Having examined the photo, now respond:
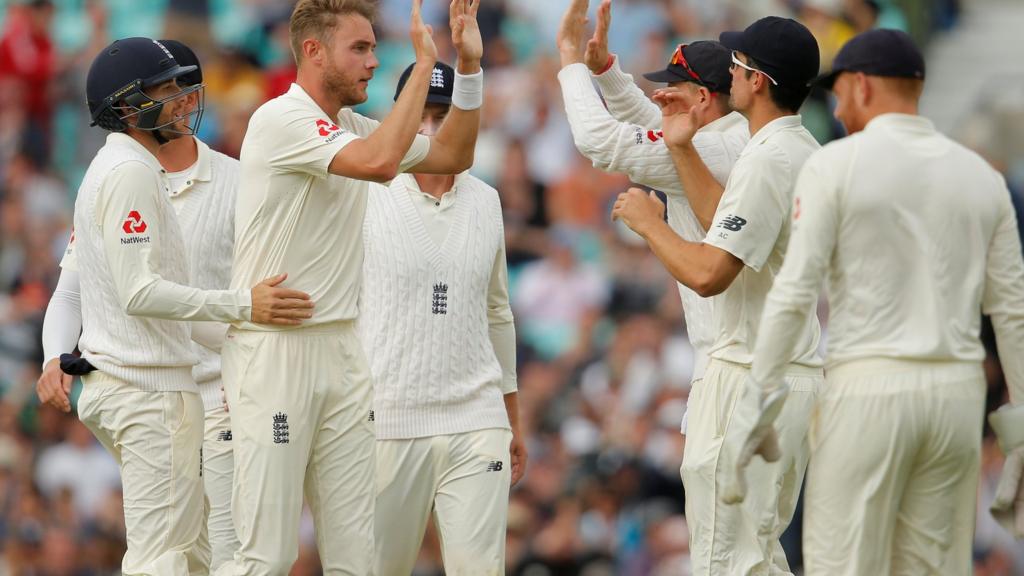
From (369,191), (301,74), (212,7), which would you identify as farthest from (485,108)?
(301,74)

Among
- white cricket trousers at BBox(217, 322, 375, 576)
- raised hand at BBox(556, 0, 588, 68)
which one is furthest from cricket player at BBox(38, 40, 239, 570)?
raised hand at BBox(556, 0, 588, 68)

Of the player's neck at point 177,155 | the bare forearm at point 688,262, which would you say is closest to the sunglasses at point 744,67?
the bare forearm at point 688,262

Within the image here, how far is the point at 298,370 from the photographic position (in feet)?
19.0

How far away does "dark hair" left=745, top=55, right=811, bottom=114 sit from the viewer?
579cm

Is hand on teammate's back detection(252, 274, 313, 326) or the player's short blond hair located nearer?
hand on teammate's back detection(252, 274, 313, 326)

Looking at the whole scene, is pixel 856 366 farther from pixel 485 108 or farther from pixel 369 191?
pixel 485 108

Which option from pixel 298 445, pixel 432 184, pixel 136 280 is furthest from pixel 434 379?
pixel 136 280

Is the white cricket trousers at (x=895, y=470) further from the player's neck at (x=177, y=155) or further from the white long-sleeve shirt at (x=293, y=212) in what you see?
the player's neck at (x=177, y=155)

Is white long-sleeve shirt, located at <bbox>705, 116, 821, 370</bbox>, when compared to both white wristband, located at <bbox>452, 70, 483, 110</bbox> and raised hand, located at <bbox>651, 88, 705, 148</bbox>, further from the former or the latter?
white wristband, located at <bbox>452, 70, 483, 110</bbox>

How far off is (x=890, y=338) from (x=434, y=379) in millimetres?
2402

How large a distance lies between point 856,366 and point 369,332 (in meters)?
2.54

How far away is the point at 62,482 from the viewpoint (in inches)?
422

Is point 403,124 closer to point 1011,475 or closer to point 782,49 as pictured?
point 782,49

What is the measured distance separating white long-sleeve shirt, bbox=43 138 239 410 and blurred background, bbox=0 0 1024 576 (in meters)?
3.52
